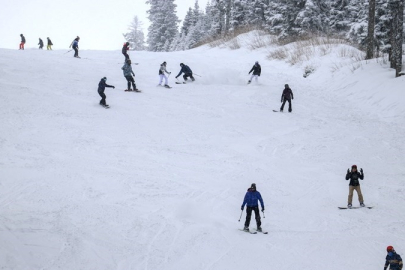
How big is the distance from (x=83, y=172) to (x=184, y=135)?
4.84 m

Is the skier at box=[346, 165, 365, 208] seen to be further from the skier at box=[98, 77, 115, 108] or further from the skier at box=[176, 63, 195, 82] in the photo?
the skier at box=[176, 63, 195, 82]

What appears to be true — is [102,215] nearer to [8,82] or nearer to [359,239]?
[359,239]

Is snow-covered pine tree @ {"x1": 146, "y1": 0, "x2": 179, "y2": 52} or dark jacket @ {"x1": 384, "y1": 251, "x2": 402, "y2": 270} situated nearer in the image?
dark jacket @ {"x1": 384, "y1": 251, "x2": 402, "y2": 270}

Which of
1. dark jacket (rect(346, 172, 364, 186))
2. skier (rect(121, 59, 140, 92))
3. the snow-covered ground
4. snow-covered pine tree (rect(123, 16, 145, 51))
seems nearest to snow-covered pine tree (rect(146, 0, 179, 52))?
snow-covered pine tree (rect(123, 16, 145, 51))

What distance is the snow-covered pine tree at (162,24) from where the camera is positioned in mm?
52844

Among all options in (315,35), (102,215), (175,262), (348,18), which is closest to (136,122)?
(102,215)

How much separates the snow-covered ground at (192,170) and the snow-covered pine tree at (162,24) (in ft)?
112

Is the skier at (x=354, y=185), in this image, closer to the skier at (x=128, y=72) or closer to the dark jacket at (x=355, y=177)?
the dark jacket at (x=355, y=177)

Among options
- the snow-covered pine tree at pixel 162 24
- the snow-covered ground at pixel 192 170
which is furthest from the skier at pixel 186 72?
the snow-covered pine tree at pixel 162 24

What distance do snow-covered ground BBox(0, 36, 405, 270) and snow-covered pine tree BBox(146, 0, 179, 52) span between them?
34142mm

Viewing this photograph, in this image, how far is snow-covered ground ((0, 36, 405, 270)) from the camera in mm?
7453

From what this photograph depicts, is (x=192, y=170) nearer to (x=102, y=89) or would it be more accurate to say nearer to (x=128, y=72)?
(x=102, y=89)

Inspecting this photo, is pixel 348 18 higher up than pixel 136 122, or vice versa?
pixel 348 18

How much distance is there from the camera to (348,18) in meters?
37.0
